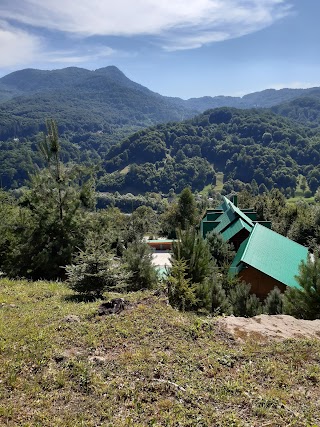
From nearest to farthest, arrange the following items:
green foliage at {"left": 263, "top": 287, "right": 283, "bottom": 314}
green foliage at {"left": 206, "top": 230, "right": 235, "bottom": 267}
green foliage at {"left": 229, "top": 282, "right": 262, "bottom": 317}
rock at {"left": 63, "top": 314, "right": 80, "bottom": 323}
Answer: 1. rock at {"left": 63, "top": 314, "right": 80, "bottom": 323}
2. green foliage at {"left": 263, "top": 287, "right": 283, "bottom": 314}
3. green foliage at {"left": 229, "top": 282, "right": 262, "bottom": 317}
4. green foliage at {"left": 206, "top": 230, "right": 235, "bottom": 267}

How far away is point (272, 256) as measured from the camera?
911 inches

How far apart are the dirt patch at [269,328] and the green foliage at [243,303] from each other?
18.2 feet

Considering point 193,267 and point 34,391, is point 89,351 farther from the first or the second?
point 193,267

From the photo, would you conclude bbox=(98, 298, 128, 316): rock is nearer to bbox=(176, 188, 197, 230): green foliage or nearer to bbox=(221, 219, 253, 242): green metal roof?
bbox=(221, 219, 253, 242): green metal roof

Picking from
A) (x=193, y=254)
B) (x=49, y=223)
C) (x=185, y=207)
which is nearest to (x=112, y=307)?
(x=193, y=254)

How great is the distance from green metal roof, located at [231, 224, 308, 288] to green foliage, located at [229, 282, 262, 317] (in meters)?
5.17

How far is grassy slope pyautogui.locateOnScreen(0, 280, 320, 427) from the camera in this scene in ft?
17.8

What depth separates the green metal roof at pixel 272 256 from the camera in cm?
2153

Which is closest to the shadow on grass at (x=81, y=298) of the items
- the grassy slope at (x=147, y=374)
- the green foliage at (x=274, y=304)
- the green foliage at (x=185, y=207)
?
the grassy slope at (x=147, y=374)

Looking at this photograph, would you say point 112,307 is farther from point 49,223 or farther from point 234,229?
point 234,229

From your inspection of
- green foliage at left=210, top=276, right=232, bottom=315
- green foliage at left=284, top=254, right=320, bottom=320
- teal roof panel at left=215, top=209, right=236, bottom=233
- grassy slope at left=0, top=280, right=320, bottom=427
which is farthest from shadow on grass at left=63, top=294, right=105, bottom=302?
teal roof panel at left=215, top=209, right=236, bottom=233

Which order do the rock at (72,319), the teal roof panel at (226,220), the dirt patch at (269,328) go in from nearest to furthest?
1. the rock at (72,319)
2. the dirt patch at (269,328)
3. the teal roof panel at (226,220)

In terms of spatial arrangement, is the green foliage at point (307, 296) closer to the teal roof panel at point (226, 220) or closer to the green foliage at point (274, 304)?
Answer: the green foliage at point (274, 304)

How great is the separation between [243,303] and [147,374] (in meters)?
10.8
